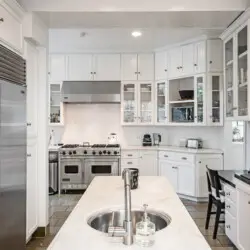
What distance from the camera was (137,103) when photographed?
6215 mm

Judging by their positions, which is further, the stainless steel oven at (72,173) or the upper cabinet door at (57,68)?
the upper cabinet door at (57,68)

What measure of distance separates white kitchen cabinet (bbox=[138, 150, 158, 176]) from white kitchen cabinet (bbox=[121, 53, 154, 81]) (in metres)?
1.46

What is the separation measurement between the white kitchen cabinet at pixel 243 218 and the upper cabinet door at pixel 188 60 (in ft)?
9.74

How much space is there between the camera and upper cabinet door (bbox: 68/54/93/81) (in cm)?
619

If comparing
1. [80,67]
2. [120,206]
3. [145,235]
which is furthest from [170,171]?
[145,235]

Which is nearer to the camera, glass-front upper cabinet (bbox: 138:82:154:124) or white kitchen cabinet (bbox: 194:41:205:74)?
white kitchen cabinet (bbox: 194:41:205:74)

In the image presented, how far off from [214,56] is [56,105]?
3163 mm

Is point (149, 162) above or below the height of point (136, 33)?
below

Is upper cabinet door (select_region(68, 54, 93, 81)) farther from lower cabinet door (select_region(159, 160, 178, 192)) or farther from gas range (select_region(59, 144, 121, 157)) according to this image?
lower cabinet door (select_region(159, 160, 178, 192))

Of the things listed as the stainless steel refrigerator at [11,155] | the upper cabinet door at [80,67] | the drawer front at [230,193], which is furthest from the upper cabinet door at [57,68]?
the drawer front at [230,193]

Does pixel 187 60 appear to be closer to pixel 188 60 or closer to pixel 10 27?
pixel 188 60

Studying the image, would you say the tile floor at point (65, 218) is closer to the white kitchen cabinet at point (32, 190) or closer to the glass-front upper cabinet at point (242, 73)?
the white kitchen cabinet at point (32, 190)

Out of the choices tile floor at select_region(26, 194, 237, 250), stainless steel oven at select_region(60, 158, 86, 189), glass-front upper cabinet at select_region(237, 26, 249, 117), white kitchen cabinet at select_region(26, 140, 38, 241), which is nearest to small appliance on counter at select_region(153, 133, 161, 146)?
tile floor at select_region(26, 194, 237, 250)

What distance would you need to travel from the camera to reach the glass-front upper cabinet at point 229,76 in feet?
12.5
